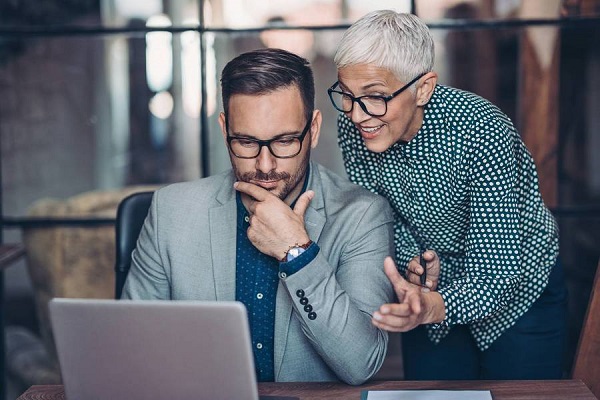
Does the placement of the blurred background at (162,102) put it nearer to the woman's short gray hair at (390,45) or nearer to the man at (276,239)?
the man at (276,239)

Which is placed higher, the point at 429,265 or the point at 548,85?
the point at 548,85

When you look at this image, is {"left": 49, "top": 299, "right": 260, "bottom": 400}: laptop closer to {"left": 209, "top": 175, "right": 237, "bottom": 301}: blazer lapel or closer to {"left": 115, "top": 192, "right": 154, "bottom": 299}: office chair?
{"left": 209, "top": 175, "right": 237, "bottom": 301}: blazer lapel

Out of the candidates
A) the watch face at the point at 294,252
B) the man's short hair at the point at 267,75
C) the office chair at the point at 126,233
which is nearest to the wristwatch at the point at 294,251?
the watch face at the point at 294,252

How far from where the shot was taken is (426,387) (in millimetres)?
1631

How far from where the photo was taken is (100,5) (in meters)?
3.32

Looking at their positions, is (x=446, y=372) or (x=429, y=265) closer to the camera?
(x=429, y=265)

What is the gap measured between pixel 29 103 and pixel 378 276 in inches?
80.4

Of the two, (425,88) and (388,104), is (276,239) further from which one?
(425,88)

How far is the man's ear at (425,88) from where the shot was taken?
1871 millimetres

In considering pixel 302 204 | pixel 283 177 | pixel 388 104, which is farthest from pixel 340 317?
pixel 388 104

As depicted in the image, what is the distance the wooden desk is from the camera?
62.1 inches

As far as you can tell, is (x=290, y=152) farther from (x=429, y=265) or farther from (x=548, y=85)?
(x=548, y=85)

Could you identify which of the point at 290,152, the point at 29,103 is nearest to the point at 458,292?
the point at 290,152

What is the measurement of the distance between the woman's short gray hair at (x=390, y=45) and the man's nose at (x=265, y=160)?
27 centimetres
